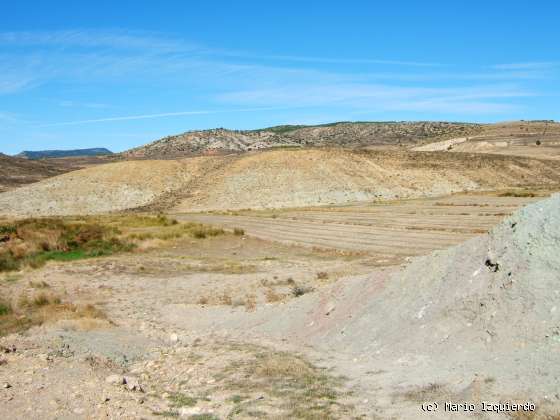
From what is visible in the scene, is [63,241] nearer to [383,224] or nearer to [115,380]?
[383,224]

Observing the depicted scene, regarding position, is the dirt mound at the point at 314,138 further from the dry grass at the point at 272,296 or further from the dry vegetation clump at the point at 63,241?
the dry grass at the point at 272,296

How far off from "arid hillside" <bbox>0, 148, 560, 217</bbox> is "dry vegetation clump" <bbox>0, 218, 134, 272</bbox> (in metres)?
30.1

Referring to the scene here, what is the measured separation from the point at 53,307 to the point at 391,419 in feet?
42.2

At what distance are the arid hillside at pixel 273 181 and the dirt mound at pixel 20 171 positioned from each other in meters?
30.9

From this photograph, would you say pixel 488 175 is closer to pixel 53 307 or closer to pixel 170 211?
pixel 170 211

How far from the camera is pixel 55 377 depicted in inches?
390

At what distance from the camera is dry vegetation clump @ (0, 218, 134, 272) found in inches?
1153

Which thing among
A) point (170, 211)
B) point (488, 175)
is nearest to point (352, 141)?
point (488, 175)

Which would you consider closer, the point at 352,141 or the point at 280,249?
the point at 280,249

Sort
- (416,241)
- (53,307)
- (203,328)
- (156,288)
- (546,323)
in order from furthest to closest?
1. (416,241)
2. (156,288)
3. (53,307)
4. (203,328)
5. (546,323)

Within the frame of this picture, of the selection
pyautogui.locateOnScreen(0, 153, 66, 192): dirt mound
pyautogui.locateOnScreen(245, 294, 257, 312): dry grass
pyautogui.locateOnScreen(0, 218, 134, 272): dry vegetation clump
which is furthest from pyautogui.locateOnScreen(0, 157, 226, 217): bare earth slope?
pyautogui.locateOnScreen(245, 294, 257, 312): dry grass

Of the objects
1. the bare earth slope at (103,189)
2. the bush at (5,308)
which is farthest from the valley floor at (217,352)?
the bare earth slope at (103,189)

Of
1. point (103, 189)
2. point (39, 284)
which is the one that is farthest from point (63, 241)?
point (103, 189)

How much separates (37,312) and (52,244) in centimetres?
1693
